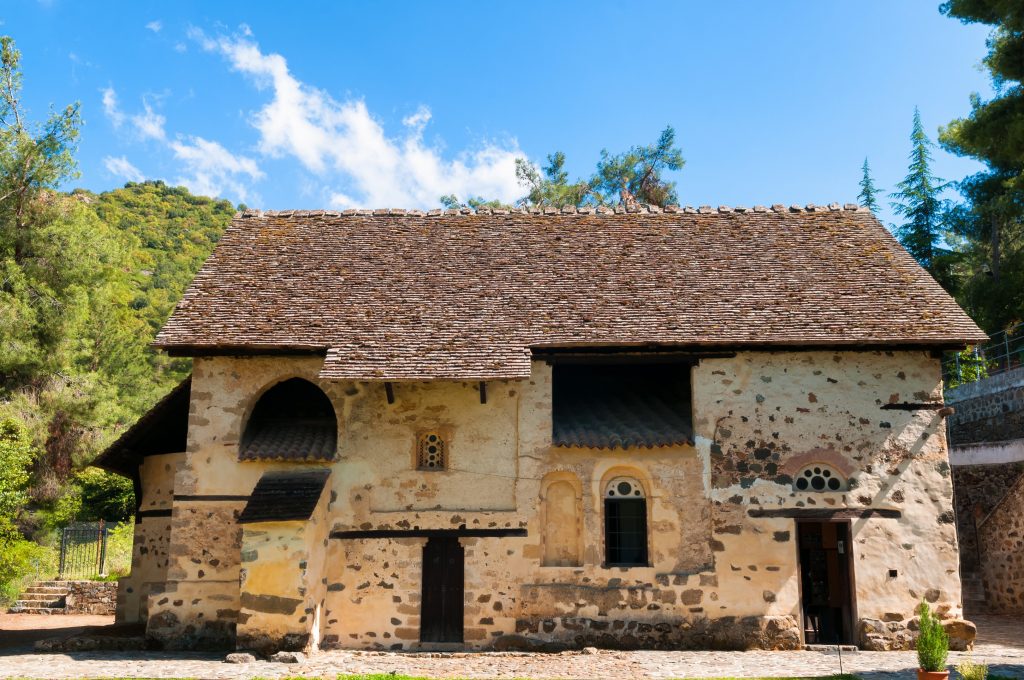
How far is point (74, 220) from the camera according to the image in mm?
23266

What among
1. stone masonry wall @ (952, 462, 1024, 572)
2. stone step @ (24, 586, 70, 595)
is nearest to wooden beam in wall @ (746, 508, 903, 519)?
stone masonry wall @ (952, 462, 1024, 572)

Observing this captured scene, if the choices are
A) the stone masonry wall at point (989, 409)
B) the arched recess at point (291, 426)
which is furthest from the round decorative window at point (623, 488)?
the stone masonry wall at point (989, 409)

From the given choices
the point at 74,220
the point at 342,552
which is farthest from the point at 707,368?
the point at 74,220

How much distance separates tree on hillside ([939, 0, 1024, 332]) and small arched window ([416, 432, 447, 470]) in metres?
11.8

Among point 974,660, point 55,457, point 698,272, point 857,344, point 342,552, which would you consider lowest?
point 974,660

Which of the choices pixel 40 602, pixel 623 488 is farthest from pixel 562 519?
pixel 40 602

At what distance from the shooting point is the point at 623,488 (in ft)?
45.2

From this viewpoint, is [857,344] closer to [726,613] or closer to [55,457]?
[726,613]

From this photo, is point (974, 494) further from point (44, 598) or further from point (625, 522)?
point (44, 598)

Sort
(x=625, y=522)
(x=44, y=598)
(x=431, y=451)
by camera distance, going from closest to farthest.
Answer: (x=625, y=522) → (x=431, y=451) → (x=44, y=598)

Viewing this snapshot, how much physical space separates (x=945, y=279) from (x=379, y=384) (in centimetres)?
2516

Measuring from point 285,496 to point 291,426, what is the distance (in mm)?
2030

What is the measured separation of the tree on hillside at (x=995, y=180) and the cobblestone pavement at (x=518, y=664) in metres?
9.42

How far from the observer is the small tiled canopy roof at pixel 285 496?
1242cm
